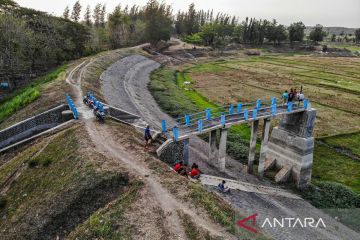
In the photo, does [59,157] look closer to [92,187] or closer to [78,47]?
[92,187]

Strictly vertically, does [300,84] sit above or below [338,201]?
above

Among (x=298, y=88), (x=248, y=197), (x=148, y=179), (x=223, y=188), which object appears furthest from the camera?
(x=298, y=88)

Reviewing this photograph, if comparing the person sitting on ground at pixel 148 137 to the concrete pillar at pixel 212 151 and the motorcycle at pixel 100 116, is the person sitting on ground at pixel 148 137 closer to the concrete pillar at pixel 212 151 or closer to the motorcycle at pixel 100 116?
the motorcycle at pixel 100 116

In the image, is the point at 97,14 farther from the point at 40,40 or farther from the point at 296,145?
the point at 296,145

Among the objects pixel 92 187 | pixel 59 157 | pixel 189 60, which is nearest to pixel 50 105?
pixel 59 157

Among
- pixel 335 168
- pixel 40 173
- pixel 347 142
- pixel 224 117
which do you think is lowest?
pixel 335 168

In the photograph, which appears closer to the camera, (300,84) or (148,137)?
(148,137)

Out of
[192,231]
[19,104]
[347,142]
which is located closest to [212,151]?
[192,231]
